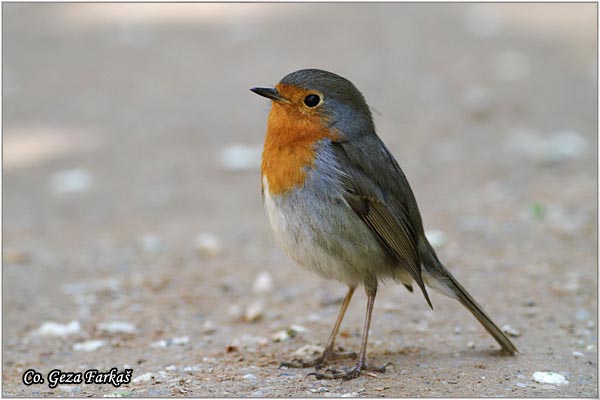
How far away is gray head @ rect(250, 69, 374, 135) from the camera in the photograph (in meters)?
4.49

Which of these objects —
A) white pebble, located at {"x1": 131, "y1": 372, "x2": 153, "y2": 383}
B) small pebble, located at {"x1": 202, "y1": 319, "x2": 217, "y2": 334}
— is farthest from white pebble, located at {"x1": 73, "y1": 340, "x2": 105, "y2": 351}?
white pebble, located at {"x1": 131, "y1": 372, "x2": 153, "y2": 383}

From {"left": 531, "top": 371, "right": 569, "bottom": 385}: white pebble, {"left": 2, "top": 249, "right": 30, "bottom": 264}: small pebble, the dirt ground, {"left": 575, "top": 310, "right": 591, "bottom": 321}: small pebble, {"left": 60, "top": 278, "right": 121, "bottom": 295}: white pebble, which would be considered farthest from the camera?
{"left": 2, "top": 249, "right": 30, "bottom": 264}: small pebble

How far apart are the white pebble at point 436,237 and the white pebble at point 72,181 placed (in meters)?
3.23

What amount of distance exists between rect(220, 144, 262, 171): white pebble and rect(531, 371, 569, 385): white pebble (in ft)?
14.6

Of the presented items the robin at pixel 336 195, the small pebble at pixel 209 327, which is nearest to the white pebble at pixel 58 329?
the small pebble at pixel 209 327

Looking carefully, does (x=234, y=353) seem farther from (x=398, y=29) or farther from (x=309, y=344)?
(x=398, y=29)

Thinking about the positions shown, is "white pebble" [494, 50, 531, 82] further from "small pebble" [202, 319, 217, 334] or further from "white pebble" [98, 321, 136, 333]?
"white pebble" [98, 321, 136, 333]

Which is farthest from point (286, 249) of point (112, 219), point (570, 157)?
point (570, 157)

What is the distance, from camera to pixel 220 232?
7.06m

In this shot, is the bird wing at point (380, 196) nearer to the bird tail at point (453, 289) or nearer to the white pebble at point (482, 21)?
the bird tail at point (453, 289)

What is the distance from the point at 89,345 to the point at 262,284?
4.44ft

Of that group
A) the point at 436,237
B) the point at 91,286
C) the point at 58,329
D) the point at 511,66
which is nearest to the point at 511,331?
the point at 436,237

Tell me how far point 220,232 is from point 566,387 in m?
3.55

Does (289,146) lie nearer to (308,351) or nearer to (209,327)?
(308,351)
